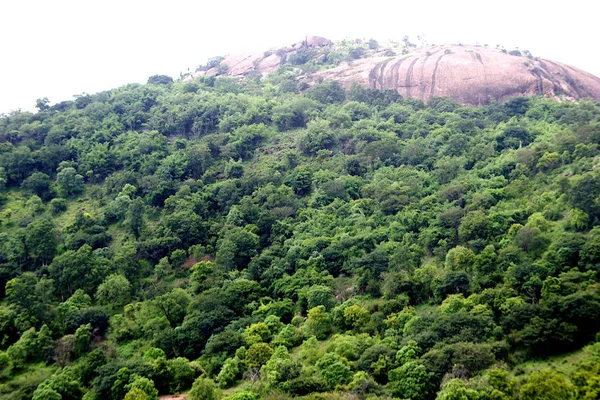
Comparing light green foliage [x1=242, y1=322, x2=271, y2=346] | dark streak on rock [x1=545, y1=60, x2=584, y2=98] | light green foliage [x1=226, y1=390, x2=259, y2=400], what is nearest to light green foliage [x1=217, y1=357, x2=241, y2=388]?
light green foliage [x1=242, y1=322, x2=271, y2=346]

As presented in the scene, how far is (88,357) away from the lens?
3309cm

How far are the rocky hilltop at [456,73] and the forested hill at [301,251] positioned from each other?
5188 mm

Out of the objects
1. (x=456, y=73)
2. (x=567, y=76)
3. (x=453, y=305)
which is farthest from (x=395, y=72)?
(x=453, y=305)

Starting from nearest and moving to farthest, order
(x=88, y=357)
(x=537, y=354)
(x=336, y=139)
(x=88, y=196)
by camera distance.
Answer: (x=537, y=354), (x=88, y=357), (x=88, y=196), (x=336, y=139)

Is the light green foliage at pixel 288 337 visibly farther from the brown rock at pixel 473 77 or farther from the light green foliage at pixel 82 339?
the brown rock at pixel 473 77

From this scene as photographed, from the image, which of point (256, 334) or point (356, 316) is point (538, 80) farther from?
point (256, 334)

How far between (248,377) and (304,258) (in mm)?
13465

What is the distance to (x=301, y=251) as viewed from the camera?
42.2 m

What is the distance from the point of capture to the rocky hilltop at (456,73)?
233ft

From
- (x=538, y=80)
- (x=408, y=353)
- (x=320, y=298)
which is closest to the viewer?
(x=408, y=353)

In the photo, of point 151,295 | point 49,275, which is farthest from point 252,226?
point 49,275

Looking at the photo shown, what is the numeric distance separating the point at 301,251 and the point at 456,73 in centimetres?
4422

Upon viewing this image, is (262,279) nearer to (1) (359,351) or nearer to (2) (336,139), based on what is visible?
(1) (359,351)

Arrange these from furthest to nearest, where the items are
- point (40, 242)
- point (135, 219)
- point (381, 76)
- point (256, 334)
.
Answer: point (381, 76) → point (135, 219) → point (40, 242) → point (256, 334)
